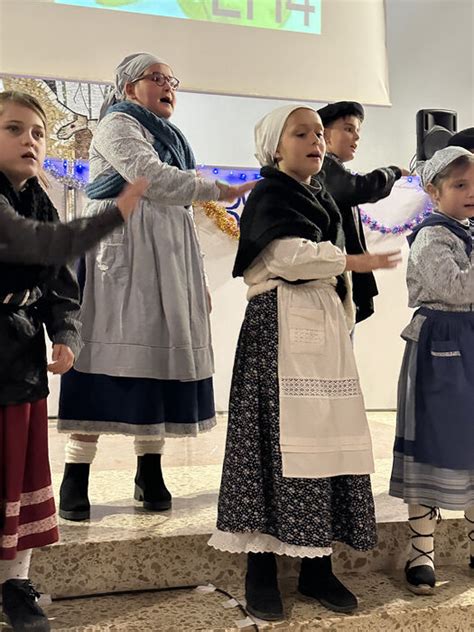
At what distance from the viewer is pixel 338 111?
2.12 meters

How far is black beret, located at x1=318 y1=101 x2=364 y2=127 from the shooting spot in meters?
2.12

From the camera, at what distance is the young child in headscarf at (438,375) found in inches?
68.0

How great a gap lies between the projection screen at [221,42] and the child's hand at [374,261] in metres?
1.52

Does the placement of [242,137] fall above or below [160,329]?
above

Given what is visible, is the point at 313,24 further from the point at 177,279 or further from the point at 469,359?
the point at 469,359

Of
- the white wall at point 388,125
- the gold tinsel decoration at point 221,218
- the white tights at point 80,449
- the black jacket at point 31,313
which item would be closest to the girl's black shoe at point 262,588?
the white tights at point 80,449

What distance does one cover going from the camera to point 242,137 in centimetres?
455

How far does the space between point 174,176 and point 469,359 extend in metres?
0.87

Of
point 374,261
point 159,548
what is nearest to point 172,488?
point 159,548

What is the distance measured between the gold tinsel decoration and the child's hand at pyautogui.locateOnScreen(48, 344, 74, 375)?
9.65 ft

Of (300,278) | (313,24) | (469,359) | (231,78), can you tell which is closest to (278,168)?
(300,278)

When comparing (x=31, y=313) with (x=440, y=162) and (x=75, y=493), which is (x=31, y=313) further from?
(x=440, y=162)

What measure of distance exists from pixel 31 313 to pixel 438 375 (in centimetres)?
99

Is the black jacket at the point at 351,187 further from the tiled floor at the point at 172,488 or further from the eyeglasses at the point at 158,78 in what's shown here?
the tiled floor at the point at 172,488
